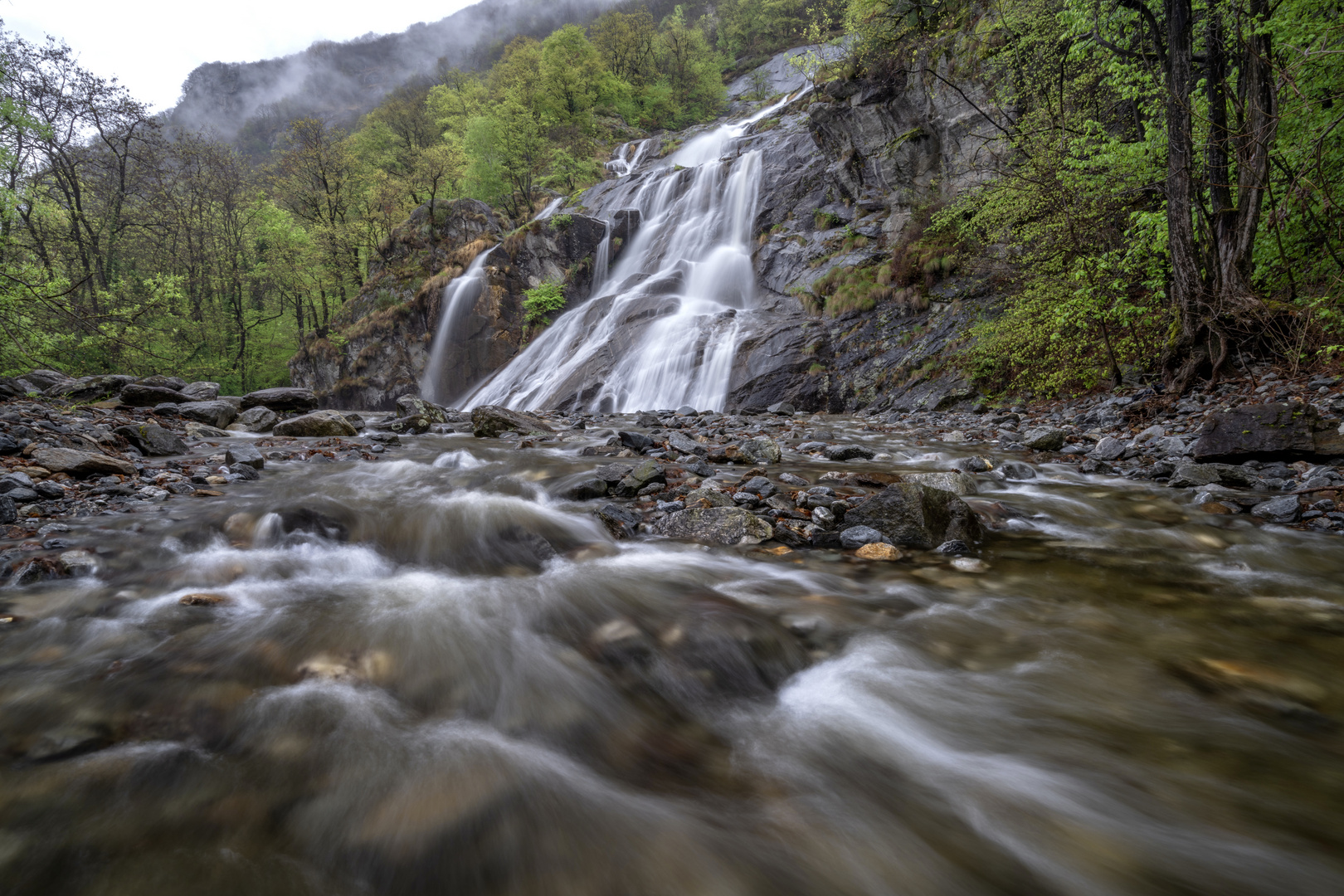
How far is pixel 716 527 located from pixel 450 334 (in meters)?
22.9

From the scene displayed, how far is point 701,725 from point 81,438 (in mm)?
7711

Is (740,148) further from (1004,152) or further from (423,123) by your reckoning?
(423,123)

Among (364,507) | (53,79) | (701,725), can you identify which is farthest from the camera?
(53,79)

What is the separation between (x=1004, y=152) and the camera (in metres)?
11.5

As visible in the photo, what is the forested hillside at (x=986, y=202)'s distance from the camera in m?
5.84

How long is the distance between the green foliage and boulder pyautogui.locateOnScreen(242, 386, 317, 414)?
9078 millimetres

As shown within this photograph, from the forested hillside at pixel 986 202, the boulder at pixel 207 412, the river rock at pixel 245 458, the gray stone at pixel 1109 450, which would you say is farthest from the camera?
the boulder at pixel 207 412

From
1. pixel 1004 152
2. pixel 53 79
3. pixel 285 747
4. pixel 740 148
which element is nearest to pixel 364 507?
pixel 285 747

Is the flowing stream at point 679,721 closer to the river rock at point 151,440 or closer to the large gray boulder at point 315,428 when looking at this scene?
the river rock at point 151,440

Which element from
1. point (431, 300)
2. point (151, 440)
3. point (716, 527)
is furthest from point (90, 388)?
point (716, 527)

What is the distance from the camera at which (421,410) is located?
11.6 m

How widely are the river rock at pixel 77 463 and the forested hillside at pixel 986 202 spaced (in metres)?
1.36

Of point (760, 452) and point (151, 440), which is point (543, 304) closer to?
point (151, 440)

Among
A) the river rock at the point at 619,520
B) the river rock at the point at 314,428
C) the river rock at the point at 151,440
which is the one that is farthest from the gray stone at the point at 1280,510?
the river rock at the point at 314,428
